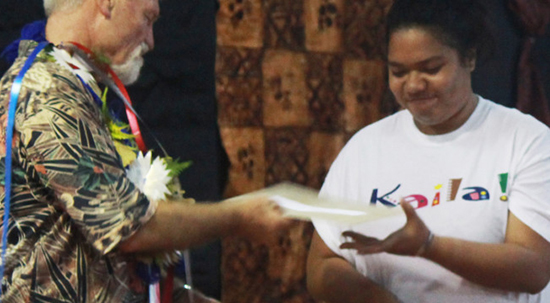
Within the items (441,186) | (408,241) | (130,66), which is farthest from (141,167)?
(441,186)

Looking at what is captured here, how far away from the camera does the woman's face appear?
5.31 feet

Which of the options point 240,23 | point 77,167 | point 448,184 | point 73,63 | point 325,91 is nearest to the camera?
point 77,167

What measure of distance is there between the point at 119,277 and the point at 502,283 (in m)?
0.83

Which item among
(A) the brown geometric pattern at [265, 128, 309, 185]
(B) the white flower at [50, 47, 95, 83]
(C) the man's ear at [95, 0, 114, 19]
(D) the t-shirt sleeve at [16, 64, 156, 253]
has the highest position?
(C) the man's ear at [95, 0, 114, 19]

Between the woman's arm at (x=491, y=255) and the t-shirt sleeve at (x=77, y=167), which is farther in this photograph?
the woman's arm at (x=491, y=255)

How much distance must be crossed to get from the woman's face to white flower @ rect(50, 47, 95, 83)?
760 millimetres

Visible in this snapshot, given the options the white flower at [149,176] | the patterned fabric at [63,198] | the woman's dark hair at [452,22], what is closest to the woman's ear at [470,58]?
the woman's dark hair at [452,22]

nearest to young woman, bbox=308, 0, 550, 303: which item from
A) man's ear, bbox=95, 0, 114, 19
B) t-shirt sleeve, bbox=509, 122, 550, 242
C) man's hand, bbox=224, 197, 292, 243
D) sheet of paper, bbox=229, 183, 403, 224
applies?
t-shirt sleeve, bbox=509, 122, 550, 242

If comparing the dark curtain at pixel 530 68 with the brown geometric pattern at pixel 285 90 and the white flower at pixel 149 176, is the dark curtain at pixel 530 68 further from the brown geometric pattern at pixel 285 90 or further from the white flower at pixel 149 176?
the white flower at pixel 149 176

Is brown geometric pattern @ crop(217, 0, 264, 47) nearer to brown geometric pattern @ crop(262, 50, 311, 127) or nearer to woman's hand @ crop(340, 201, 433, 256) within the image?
brown geometric pattern @ crop(262, 50, 311, 127)

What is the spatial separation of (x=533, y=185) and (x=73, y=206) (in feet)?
3.22

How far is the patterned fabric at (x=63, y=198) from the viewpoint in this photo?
3.64 feet

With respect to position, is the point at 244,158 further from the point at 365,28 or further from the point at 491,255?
the point at 491,255

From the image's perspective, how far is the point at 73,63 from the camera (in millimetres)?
1245
